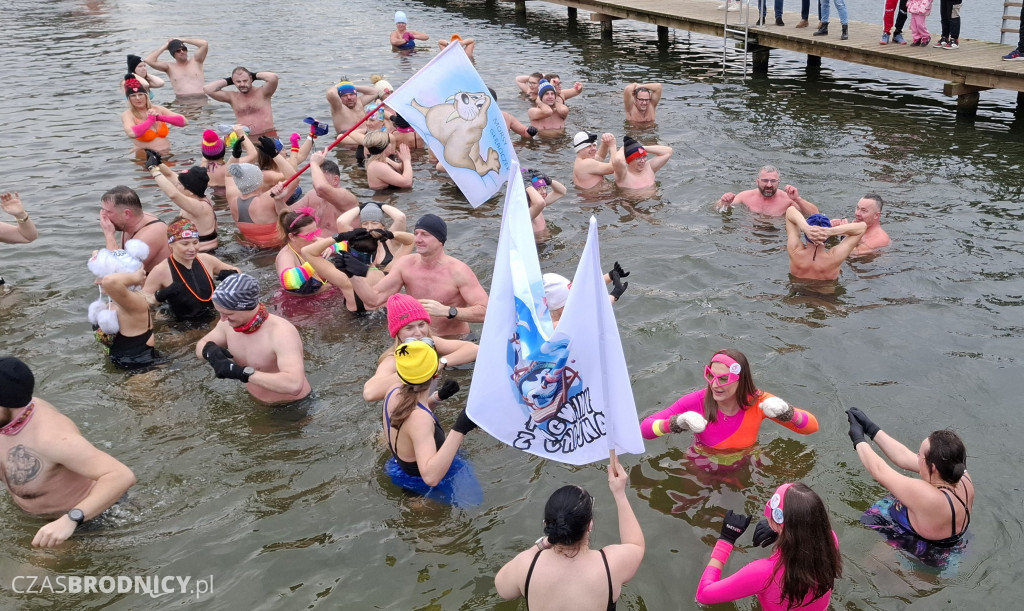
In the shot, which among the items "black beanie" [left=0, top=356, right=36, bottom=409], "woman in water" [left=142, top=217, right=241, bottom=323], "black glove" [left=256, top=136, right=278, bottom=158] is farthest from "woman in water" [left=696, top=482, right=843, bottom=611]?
"black glove" [left=256, top=136, right=278, bottom=158]

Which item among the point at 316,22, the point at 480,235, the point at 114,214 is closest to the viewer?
the point at 114,214

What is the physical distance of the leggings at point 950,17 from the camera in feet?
51.2

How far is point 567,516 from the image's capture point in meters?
3.90

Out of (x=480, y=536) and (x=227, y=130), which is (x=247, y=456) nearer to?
(x=480, y=536)

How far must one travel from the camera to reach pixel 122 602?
508 centimetres

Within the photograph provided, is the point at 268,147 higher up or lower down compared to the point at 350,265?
higher up

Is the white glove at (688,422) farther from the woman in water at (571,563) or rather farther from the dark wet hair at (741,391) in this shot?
the woman in water at (571,563)

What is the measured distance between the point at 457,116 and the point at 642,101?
8.15 m

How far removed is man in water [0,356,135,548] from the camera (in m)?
4.84

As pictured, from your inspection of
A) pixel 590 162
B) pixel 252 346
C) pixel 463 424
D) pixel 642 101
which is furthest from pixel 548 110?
pixel 463 424

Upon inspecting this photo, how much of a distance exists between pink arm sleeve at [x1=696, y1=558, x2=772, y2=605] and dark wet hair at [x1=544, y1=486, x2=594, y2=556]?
3.27 feet

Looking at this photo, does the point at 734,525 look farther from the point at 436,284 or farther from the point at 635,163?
the point at 635,163

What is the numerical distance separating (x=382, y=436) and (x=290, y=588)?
161 cm

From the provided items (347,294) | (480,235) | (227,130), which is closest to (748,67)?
(480,235)
